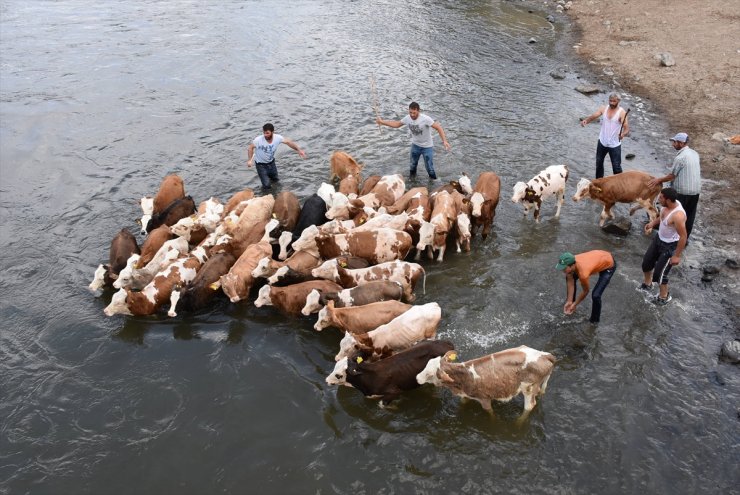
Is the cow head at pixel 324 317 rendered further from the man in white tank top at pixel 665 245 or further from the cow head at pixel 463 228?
the man in white tank top at pixel 665 245

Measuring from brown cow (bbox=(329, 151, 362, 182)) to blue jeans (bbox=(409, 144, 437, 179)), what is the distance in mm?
1447

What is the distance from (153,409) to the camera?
8125 millimetres

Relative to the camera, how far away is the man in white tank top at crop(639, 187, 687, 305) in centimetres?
869

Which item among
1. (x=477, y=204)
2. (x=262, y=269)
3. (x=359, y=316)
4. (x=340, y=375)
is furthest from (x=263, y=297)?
(x=477, y=204)

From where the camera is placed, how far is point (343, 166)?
14117mm

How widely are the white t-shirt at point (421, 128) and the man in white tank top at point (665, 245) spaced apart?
5.68 meters

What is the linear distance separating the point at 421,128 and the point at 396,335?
6535mm

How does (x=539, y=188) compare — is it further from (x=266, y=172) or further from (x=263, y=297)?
(x=266, y=172)

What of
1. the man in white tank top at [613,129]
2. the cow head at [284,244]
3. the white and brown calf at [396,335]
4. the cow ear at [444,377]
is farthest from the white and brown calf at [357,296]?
the man in white tank top at [613,129]

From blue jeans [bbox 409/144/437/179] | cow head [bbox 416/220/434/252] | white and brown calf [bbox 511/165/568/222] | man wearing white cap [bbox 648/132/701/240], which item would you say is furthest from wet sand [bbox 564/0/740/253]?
blue jeans [bbox 409/144/437/179]

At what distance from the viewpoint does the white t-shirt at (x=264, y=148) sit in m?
13.4

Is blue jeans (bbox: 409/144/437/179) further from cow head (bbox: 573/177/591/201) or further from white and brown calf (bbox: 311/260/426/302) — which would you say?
white and brown calf (bbox: 311/260/426/302)

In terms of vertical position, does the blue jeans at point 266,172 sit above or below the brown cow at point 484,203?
below

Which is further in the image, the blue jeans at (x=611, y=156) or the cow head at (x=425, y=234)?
the blue jeans at (x=611, y=156)
